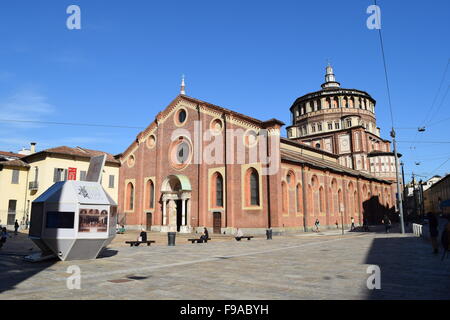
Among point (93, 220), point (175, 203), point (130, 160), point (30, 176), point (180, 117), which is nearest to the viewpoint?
point (93, 220)

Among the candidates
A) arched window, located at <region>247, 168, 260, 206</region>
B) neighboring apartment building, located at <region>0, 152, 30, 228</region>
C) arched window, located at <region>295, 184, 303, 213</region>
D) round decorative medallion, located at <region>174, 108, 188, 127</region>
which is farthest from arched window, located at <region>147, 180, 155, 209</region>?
arched window, located at <region>295, 184, 303, 213</region>

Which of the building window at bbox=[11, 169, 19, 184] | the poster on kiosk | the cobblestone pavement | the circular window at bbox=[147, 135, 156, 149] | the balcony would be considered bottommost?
A: the cobblestone pavement

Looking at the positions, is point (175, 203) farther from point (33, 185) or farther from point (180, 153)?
point (33, 185)

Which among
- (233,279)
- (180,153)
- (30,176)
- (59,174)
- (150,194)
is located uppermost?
(180,153)

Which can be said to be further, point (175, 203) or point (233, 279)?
point (175, 203)

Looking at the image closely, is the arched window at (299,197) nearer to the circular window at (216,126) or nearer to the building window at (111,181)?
the circular window at (216,126)

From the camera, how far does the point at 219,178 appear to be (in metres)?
32.7

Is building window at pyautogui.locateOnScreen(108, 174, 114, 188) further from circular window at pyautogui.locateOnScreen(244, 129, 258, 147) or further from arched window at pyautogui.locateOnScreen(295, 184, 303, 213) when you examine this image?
arched window at pyautogui.locateOnScreen(295, 184, 303, 213)

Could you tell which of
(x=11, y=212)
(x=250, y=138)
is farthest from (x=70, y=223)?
(x=11, y=212)

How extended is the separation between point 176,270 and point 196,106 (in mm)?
26875

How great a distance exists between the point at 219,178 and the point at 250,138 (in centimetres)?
539

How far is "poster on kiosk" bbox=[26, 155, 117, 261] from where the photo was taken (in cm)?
1253

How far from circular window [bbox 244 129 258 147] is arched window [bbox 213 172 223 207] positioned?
4529mm

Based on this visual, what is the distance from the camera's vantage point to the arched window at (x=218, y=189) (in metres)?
32.3
